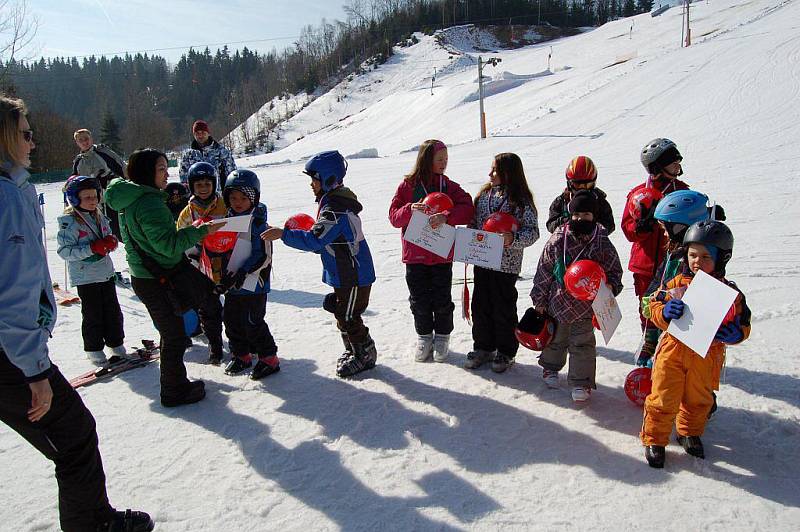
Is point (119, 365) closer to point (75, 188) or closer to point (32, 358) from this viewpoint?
point (75, 188)

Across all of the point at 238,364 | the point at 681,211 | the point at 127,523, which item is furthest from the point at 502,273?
the point at 127,523

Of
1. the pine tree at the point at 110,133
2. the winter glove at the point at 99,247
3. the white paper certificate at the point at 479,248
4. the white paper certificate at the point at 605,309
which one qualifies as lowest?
the white paper certificate at the point at 605,309

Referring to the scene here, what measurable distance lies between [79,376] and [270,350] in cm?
196

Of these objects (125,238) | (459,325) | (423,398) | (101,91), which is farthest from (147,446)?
(101,91)

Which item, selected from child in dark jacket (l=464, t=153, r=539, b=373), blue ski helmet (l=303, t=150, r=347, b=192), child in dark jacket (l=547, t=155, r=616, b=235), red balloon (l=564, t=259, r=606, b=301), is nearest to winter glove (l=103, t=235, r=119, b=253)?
blue ski helmet (l=303, t=150, r=347, b=192)

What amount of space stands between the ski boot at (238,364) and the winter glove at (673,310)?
12.4 feet

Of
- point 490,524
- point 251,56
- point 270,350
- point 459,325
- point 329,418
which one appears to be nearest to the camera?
point 490,524

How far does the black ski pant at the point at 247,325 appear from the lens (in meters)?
4.67

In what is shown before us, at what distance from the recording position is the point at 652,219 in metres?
4.11

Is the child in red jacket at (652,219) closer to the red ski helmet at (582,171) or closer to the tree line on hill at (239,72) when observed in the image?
the red ski helmet at (582,171)

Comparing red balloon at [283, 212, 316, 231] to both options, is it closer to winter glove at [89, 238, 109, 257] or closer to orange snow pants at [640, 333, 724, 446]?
winter glove at [89, 238, 109, 257]

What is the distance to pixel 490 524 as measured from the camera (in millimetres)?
2791

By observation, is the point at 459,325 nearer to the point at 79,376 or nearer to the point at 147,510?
the point at 147,510

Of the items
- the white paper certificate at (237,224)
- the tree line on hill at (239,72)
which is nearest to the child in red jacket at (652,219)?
the white paper certificate at (237,224)
